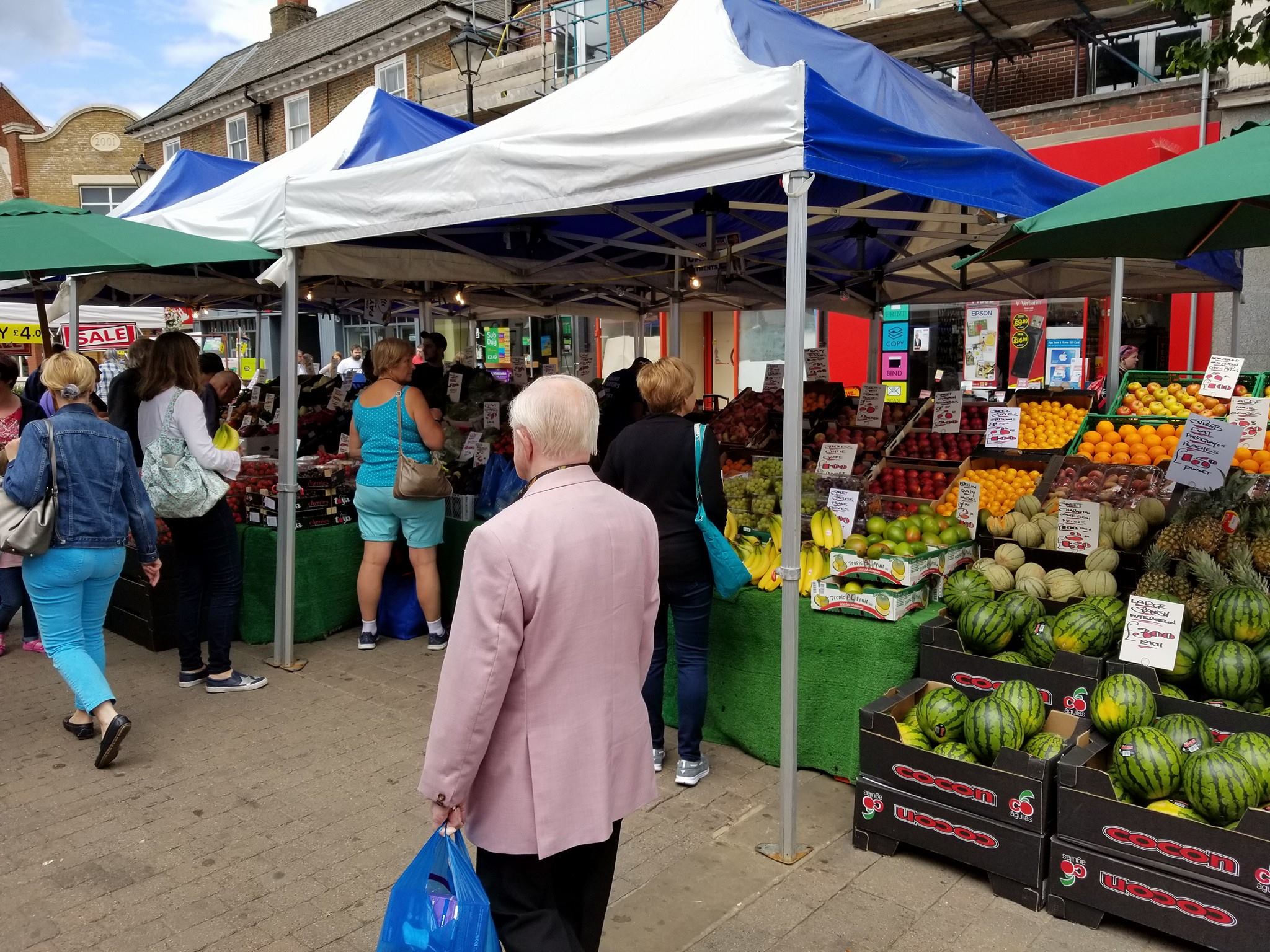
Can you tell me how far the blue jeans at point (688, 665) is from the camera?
3936 millimetres

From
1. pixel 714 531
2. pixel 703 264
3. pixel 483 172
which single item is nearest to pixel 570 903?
pixel 714 531

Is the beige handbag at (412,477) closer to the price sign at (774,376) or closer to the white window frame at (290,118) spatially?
the price sign at (774,376)

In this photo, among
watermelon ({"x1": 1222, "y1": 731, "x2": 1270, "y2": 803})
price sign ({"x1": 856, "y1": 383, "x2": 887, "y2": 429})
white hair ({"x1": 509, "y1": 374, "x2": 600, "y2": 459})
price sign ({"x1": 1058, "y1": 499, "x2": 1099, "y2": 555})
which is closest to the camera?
white hair ({"x1": 509, "y1": 374, "x2": 600, "y2": 459})

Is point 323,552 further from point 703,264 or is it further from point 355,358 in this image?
point 355,358

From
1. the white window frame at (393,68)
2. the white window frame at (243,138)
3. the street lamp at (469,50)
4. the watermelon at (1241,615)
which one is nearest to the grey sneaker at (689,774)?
the watermelon at (1241,615)

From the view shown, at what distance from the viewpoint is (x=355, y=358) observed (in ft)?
57.3

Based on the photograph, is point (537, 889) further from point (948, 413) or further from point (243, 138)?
point (243, 138)

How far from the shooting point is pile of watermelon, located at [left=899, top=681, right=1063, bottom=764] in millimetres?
3143

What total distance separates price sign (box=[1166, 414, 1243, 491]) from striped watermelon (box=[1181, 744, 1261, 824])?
1763 millimetres

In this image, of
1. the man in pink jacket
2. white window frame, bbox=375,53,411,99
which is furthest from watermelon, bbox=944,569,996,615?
white window frame, bbox=375,53,411,99

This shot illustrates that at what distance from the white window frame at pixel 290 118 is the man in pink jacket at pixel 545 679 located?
922 inches

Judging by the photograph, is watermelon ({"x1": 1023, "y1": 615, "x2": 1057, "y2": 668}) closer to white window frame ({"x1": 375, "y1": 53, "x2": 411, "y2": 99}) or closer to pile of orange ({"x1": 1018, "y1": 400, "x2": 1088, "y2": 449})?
pile of orange ({"x1": 1018, "y1": 400, "x2": 1088, "y2": 449})

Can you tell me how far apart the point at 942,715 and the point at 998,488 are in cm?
216

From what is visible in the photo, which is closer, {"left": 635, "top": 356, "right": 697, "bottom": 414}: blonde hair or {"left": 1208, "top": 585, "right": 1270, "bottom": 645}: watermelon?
{"left": 1208, "top": 585, "right": 1270, "bottom": 645}: watermelon
